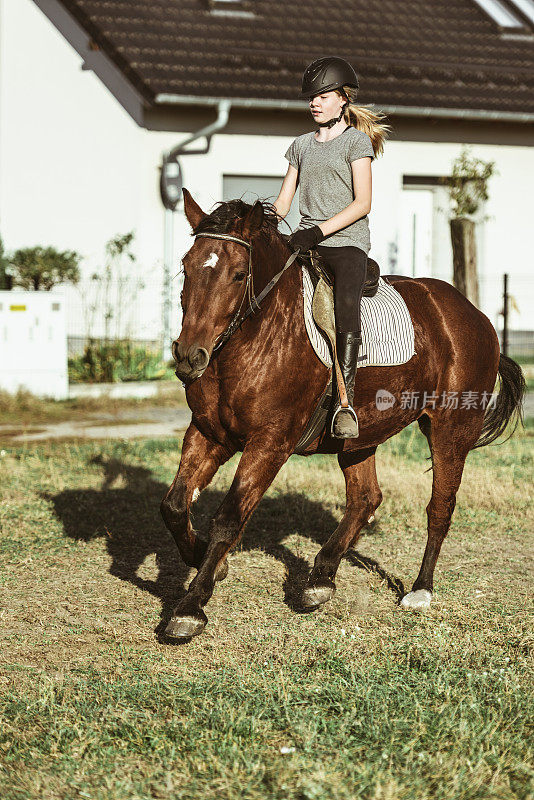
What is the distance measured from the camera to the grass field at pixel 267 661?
3354mm

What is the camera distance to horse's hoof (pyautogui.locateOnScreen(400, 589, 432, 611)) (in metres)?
5.38

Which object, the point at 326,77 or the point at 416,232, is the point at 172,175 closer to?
the point at 416,232

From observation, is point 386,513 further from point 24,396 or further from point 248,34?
point 248,34

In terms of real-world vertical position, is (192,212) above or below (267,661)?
above

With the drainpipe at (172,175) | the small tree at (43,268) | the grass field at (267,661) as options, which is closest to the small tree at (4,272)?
the small tree at (43,268)

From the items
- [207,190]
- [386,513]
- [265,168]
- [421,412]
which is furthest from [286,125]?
[421,412]

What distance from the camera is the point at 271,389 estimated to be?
466cm

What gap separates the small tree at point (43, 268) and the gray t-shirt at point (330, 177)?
35.1ft

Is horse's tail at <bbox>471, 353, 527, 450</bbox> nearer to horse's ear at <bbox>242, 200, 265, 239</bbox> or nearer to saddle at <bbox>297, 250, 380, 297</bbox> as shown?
saddle at <bbox>297, 250, 380, 297</bbox>

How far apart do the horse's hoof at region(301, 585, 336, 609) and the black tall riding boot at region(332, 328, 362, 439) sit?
2.75 ft

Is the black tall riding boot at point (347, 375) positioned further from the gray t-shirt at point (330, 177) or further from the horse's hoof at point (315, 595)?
the horse's hoof at point (315, 595)

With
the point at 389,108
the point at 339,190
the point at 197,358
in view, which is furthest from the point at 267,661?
the point at 389,108

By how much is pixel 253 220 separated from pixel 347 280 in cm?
80

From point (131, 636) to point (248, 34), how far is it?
14801 millimetres
